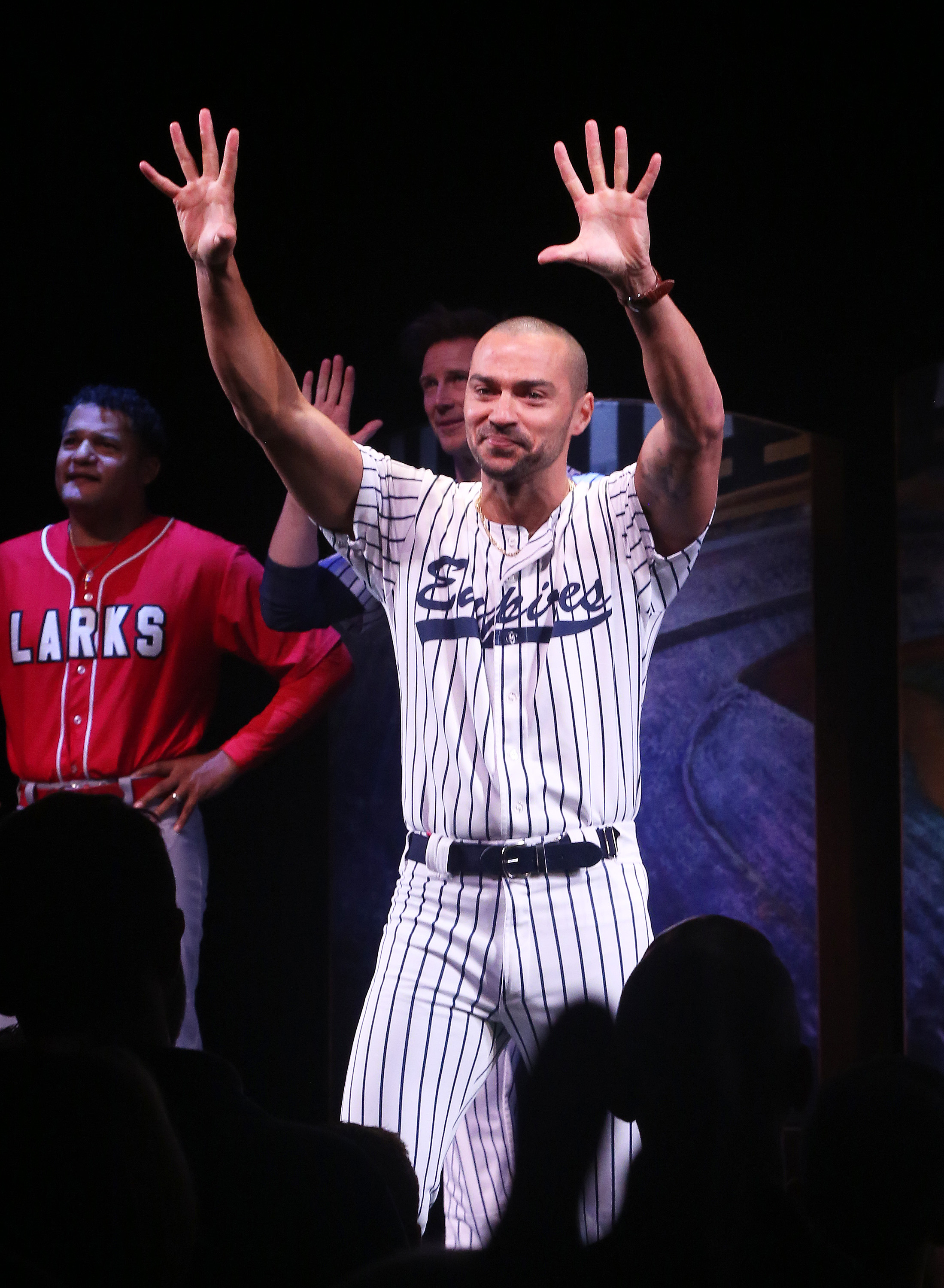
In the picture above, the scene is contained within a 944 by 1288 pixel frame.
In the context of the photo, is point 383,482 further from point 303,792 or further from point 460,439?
point 303,792

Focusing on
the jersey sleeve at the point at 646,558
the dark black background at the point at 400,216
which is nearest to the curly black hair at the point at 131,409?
the dark black background at the point at 400,216

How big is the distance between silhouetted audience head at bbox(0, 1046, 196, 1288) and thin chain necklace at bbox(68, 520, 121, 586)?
95.0 inches

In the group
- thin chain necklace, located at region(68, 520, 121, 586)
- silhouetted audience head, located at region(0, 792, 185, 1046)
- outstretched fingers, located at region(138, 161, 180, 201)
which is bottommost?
silhouetted audience head, located at region(0, 792, 185, 1046)

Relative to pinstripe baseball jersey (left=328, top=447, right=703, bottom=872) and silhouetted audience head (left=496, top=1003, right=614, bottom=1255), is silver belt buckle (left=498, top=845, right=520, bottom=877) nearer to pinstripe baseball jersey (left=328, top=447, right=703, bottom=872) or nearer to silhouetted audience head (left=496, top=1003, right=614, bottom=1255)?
pinstripe baseball jersey (left=328, top=447, right=703, bottom=872)

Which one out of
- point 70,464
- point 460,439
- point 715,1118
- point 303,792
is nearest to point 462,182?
point 460,439

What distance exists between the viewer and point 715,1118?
107 cm

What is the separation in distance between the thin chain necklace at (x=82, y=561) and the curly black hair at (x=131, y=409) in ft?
0.88

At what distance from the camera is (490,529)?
2473 mm

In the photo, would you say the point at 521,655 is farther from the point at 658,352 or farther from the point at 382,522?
the point at 658,352

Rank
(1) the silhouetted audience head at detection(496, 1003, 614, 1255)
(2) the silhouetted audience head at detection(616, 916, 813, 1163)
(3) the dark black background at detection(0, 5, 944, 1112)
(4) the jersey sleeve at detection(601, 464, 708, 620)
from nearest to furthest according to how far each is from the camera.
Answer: (1) the silhouetted audience head at detection(496, 1003, 614, 1255) < (2) the silhouetted audience head at detection(616, 916, 813, 1163) < (4) the jersey sleeve at detection(601, 464, 708, 620) < (3) the dark black background at detection(0, 5, 944, 1112)

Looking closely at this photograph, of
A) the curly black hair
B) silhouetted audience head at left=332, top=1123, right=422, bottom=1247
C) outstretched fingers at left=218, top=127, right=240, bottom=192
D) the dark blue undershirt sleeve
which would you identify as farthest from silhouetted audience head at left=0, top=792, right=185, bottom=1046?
the curly black hair

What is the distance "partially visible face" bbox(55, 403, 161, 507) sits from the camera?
3.50 meters

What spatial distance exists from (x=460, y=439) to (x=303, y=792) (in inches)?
48.4

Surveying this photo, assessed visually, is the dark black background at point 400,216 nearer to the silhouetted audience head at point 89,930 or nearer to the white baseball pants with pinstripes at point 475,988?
the white baseball pants with pinstripes at point 475,988
